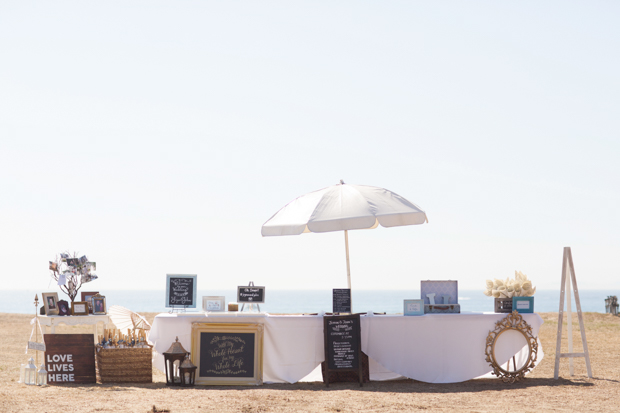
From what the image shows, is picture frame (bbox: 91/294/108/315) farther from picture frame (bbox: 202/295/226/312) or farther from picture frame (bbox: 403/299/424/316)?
picture frame (bbox: 403/299/424/316)

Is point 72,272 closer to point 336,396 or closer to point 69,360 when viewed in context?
point 69,360

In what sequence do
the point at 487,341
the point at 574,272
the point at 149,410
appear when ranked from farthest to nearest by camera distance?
the point at 574,272, the point at 487,341, the point at 149,410

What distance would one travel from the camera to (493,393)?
6.03 metres

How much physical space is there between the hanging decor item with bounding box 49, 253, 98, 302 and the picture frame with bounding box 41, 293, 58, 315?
0.45 feet

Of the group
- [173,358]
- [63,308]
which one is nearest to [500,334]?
[173,358]

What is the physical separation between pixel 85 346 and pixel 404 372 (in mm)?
3430

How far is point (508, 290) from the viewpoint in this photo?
22.7 ft

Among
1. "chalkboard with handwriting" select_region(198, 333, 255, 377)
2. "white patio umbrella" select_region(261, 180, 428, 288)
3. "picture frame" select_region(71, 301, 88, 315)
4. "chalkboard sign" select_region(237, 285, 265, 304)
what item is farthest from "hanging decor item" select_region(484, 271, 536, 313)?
"picture frame" select_region(71, 301, 88, 315)

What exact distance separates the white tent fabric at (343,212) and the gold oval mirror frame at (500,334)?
54.6 inches

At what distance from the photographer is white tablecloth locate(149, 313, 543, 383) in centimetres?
662

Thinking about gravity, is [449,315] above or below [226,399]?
above

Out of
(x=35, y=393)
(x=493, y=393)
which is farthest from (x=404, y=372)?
(x=35, y=393)

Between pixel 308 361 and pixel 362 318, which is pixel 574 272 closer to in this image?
pixel 362 318

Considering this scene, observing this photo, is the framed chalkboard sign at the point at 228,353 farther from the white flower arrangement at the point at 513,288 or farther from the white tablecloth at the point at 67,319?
the white flower arrangement at the point at 513,288
